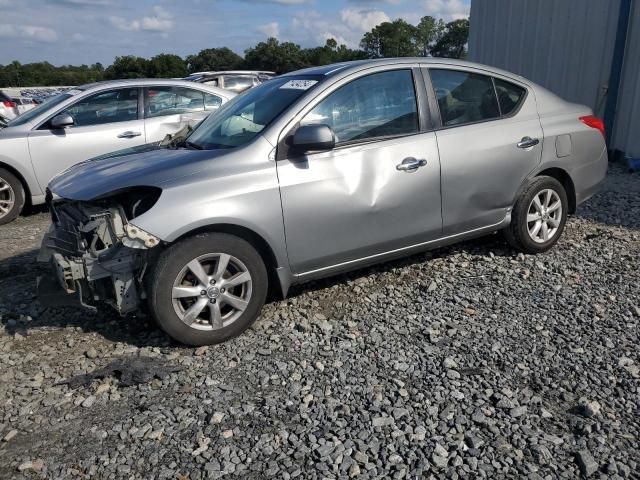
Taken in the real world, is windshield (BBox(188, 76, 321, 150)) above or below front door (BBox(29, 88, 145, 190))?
above

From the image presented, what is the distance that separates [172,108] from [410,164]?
466 centimetres

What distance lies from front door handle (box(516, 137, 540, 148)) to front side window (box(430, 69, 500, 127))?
29 centimetres

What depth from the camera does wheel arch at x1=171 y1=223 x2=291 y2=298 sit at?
11.8ft

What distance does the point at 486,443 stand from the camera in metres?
2.72

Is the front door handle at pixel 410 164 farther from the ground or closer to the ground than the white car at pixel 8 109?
farther from the ground

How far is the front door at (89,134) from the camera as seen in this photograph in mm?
7031

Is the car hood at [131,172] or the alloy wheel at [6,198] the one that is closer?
the car hood at [131,172]

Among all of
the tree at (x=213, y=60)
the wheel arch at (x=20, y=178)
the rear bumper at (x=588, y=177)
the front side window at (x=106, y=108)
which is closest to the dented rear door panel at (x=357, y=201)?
the rear bumper at (x=588, y=177)

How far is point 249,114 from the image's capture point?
423 centimetres

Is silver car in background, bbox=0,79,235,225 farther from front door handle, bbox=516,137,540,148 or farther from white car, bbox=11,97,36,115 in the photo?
white car, bbox=11,97,36,115

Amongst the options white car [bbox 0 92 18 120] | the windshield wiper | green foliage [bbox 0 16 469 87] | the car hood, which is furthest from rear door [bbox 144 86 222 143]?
green foliage [bbox 0 16 469 87]

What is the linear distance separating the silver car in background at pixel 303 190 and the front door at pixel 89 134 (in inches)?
120

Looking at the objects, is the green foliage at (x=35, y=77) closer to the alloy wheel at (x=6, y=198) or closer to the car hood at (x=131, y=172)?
the alloy wheel at (x=6, y=198)

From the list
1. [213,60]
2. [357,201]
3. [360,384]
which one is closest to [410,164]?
[357,201]
